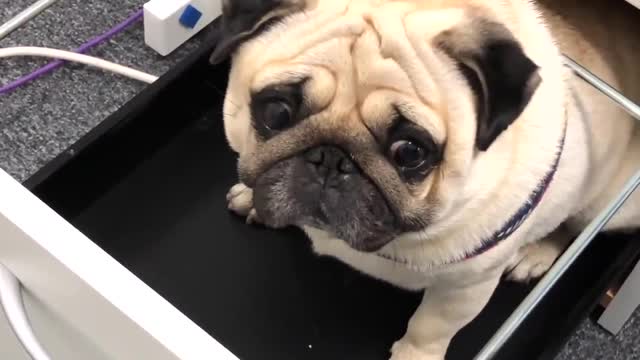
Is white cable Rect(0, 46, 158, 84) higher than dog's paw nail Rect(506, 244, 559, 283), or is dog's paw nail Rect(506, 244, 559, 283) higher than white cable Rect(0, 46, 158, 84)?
dog's paw nail Rect(506, 244, 559, 283)

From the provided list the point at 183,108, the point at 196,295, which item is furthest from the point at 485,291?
the point at 183,108

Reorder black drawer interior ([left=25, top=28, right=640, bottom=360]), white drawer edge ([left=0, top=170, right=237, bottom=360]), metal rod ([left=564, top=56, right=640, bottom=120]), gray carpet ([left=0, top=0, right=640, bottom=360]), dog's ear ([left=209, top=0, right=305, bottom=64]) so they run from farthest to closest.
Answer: gray carpet ([left=0, top=0, right=640, bottom=360])
black drawer interior ([left=25, top=28, right=640, bottom=360])
metal rod ([left=564, top=56, right=640, bottom=120])
dog's ear ([left=209, top=0, right=305, bottom=64])
white drawer edge ([left=0, top=170, right=237, bottom=360])

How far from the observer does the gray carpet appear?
4.07ft

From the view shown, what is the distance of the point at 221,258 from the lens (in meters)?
1.05

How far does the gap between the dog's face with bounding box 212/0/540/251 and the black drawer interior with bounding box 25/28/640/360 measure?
10.7 inches

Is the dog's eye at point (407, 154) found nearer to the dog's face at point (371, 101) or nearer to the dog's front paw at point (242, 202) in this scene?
the dog's face at point (371, 101)

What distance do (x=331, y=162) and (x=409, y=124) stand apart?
0.08m

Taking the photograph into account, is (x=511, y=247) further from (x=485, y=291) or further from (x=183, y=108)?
(x=183, y=108)

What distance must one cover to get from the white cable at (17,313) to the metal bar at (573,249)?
344 millimetres

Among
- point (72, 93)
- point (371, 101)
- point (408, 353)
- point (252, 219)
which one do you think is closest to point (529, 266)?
point (408, 353)

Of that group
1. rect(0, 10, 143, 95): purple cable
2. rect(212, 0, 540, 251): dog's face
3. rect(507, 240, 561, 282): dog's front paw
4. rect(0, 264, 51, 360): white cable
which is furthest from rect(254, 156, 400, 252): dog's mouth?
rect(0, 10, 143, 95): purple cable

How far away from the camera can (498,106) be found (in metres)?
0.67

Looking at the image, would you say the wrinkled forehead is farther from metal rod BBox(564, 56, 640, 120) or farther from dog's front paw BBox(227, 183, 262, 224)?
dog's front paw BBox(227, 183, 262, 224)

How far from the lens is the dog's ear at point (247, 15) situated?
0.71 metres
